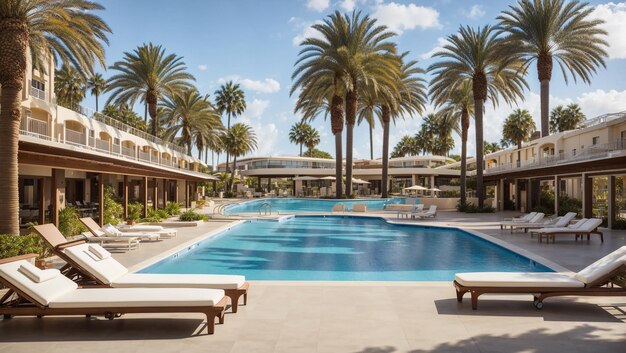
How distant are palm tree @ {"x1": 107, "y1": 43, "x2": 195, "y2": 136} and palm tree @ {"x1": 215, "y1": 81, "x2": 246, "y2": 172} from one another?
25219 millimetres

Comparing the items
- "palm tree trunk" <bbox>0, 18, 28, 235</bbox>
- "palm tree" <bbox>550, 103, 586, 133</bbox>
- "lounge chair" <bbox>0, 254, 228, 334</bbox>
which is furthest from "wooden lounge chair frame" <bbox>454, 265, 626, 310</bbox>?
"palm tree" <bbox>550, 103, 586, 133</bbox>

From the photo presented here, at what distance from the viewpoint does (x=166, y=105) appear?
1674 inches

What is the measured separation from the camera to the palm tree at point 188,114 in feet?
139

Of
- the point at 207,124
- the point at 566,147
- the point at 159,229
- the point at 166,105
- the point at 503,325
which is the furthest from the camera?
the point at 207,124

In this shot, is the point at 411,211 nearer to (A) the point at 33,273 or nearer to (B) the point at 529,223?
(B) the point at 529,223

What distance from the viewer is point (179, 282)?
21.3 feet

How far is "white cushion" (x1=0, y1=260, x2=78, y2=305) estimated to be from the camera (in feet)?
18.1

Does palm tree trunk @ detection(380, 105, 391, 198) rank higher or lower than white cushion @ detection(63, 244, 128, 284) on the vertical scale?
higher

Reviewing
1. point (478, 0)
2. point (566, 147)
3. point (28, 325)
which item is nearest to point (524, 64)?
point (566, 147)

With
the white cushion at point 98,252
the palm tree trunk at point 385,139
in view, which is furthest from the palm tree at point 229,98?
the white cushion at point 98,252

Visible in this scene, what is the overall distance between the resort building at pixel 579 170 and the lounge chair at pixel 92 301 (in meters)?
16.6

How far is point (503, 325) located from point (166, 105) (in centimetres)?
4130

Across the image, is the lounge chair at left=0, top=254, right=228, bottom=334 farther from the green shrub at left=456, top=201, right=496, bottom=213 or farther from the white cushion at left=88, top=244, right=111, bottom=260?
the green shrub at left=456, top=201, right=496, bottom=213

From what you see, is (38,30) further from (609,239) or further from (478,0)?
(609,239)
